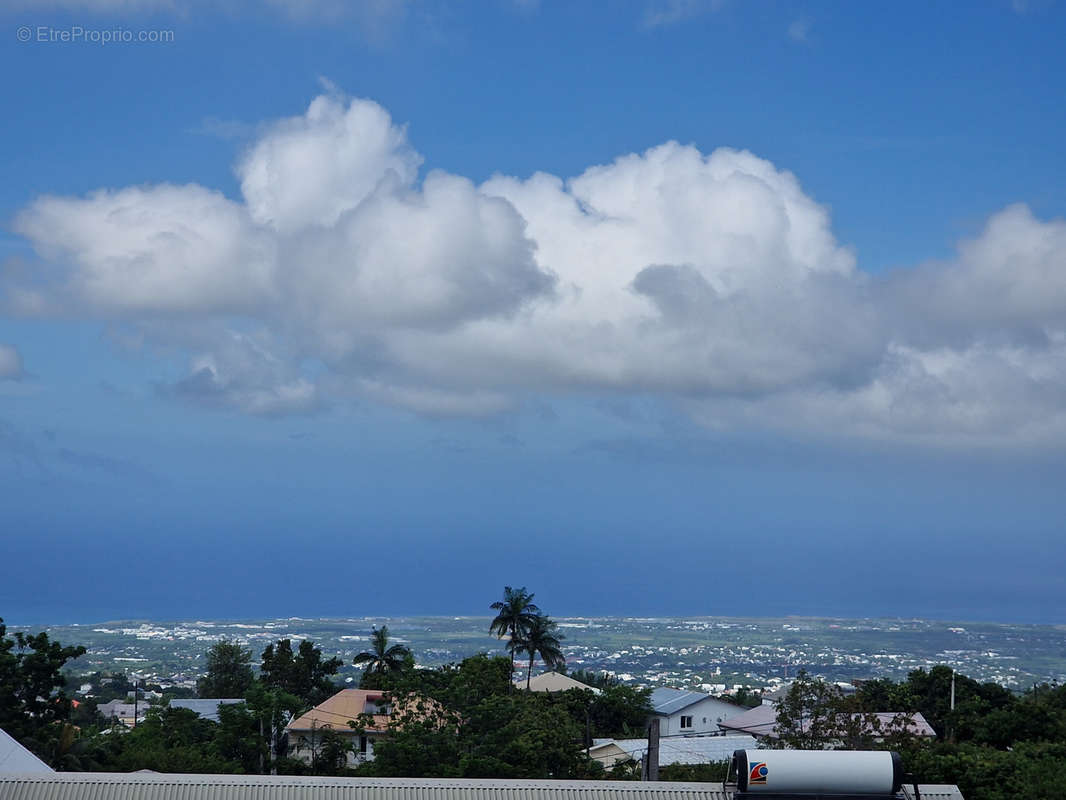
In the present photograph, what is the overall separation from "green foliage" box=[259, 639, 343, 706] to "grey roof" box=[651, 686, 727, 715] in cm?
2061

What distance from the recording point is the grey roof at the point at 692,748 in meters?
51.8

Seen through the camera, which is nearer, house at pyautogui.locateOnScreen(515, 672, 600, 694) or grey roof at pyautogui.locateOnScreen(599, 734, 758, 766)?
grey roof at pyautogui.locateOnScreen(599, 734, 758, 766)

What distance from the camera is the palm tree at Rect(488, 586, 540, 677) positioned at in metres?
75.2

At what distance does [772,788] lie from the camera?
1720 centimetres

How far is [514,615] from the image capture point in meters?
75.2

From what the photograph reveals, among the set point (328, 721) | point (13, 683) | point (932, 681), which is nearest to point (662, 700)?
point (932, 681)

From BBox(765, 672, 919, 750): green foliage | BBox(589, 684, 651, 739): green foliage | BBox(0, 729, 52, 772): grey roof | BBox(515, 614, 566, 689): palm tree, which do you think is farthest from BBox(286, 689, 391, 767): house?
BBox(0, 729, 52, 772): grey roof

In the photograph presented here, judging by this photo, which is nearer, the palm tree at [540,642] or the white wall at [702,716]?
the white wall at [702,716]

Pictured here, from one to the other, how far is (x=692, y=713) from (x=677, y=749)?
56.2ft

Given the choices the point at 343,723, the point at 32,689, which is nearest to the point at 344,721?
the point at 343,723

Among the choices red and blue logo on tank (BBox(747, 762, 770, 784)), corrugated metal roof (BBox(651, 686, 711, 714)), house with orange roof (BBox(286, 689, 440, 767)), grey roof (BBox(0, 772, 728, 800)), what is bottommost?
corrugated metal roof (BBox(651, 686, 711, 714))

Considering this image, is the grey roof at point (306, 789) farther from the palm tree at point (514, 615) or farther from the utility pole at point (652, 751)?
the palm tree at point (514, 615)

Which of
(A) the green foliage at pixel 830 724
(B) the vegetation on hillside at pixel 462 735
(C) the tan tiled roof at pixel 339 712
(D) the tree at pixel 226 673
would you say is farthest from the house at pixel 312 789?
(D) the tree at pixel 226 673

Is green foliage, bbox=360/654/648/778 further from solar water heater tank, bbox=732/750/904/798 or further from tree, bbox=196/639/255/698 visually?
tree, bbox=196/639/255/698
